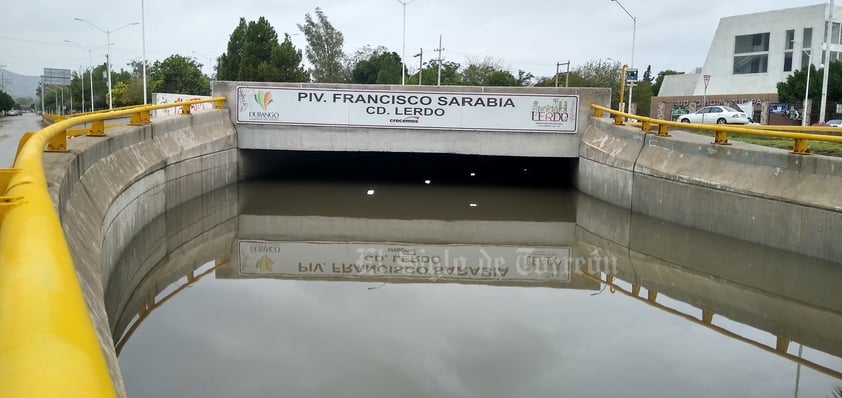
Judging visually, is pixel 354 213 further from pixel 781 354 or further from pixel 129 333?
pixel 781 354

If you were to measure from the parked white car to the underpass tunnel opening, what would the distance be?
66.3 feet

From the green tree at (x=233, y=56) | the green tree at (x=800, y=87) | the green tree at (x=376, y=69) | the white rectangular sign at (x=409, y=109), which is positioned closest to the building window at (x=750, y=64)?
the green tree at (x=800, y=87)

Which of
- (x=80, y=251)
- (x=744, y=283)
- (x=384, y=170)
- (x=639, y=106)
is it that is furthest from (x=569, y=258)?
(x=639, y=106)

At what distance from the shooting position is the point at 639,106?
73.6 meters

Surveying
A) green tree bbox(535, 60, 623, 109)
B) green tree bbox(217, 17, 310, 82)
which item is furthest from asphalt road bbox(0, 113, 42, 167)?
green tree bbox(535, 60, 623, 109)

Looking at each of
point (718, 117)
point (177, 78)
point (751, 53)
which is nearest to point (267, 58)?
point (177, 78)

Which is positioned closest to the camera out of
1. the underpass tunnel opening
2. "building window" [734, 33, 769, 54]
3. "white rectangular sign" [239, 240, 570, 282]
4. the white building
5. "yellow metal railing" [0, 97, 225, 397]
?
"yellow metal railing" [0, 97, 225, 397]

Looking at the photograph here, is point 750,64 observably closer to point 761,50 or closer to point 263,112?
point 761,50

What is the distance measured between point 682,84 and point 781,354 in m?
71.0

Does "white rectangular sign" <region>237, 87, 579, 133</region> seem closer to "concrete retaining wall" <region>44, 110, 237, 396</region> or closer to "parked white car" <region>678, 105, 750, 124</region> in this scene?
"concrete retaining wall" <region>44, 110, 237, 396</region>

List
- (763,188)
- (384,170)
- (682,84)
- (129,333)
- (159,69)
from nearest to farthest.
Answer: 1. (129,333)
2. (763,188)
3. (384,170)
4. (682,84)
5. (159,69)

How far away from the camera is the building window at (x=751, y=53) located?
222ft

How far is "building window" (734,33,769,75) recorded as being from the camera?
67625 mm

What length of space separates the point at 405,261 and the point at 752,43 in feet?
227
